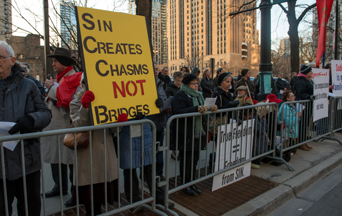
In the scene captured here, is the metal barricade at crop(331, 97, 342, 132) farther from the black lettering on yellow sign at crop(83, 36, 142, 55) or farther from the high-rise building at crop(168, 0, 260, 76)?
the high-rise building at crop(168, 0, 260, 76)

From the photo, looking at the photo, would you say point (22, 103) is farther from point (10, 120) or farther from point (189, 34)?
point (189, 34)

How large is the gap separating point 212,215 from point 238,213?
33 centimetres

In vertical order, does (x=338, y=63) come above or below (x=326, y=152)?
above

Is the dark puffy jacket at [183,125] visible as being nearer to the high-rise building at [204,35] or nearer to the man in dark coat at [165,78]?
the man in dark coat at [165,78]

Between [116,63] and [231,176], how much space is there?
2.53m

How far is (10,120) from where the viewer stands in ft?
8.15

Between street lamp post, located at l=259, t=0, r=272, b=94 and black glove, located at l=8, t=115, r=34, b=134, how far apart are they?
17.4 ft

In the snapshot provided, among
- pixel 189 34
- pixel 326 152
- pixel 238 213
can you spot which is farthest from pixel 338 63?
pixel 189 34

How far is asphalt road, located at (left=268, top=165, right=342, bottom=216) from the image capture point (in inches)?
145

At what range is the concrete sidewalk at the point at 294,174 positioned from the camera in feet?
12.1

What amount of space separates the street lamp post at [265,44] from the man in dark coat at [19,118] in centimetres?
513

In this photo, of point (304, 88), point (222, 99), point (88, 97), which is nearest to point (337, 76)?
point (304, 88)

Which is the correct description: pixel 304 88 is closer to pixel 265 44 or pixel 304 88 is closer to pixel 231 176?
pixel 265 44

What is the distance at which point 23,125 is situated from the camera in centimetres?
239
